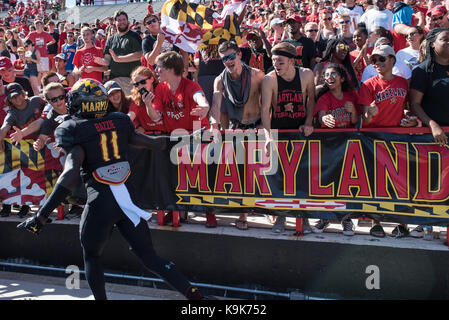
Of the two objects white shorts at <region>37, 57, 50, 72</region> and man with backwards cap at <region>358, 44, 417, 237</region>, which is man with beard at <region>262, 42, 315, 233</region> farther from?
white shorts at <region>37, 57, 50, 72</region>

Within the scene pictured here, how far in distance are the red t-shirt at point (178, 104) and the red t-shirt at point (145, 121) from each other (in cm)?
15

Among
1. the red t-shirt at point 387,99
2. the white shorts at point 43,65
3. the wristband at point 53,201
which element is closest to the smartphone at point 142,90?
the wristband at point 53,201

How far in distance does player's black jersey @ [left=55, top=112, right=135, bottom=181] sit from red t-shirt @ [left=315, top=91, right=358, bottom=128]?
225 centimetres

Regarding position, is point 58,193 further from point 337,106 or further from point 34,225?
point 337,106

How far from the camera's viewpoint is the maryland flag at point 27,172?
5965mm

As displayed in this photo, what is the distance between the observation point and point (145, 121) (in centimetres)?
581

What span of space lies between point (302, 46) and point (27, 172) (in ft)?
14.1

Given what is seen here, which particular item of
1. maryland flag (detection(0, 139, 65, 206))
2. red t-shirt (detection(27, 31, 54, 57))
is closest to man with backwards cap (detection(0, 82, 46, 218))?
maryland flag (detection(0, 139, 65, 206))

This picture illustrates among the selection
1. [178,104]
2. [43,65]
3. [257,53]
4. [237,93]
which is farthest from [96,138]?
[43,65]

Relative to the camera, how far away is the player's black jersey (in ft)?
13.5

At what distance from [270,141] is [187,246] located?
158cm
